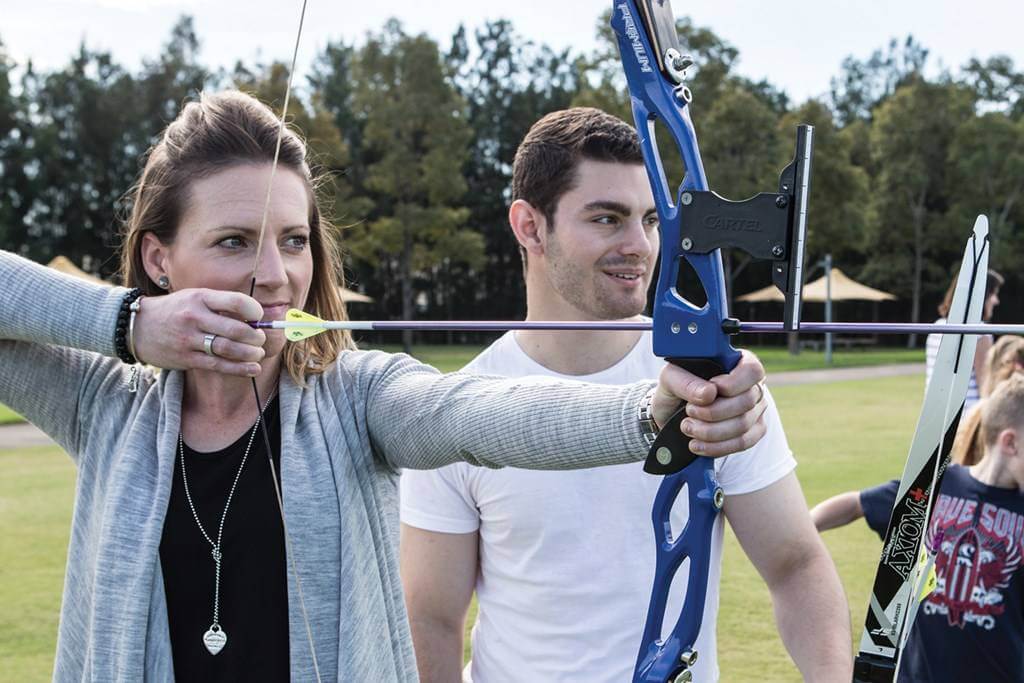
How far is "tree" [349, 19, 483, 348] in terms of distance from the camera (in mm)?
25406

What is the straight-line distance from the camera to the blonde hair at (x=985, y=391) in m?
2.87

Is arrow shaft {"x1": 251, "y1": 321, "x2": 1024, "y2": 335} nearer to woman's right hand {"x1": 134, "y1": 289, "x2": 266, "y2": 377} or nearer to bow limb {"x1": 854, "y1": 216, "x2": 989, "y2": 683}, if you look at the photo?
woman's right hand {"x1": 134, "y1": 289, "x2": 266, "y2": 377}

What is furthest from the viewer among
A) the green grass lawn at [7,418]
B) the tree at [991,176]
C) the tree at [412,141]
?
the tree at [991,176]

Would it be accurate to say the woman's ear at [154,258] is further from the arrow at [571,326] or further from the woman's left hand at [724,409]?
the woman's left hand at [724,409]

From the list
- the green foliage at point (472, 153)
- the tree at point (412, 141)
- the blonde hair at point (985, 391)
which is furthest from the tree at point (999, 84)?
the blonde hair at point (985, 391)

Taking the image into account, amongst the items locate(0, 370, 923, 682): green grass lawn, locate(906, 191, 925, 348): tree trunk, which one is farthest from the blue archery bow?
locate(906, 191, 925, 348): tree trunk

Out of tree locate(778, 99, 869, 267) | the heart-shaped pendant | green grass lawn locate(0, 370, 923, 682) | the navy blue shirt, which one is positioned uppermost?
tree locate(778, 99, 869, 267)

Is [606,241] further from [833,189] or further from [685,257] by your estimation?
[833,189]

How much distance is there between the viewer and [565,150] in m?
1.89

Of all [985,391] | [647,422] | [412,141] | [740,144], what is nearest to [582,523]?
[647,422]

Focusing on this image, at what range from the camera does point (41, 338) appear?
1.43 meters

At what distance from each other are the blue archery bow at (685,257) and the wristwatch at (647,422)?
0.11 feet

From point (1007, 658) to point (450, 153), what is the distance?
2446cm

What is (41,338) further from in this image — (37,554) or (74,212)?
(74,212)
